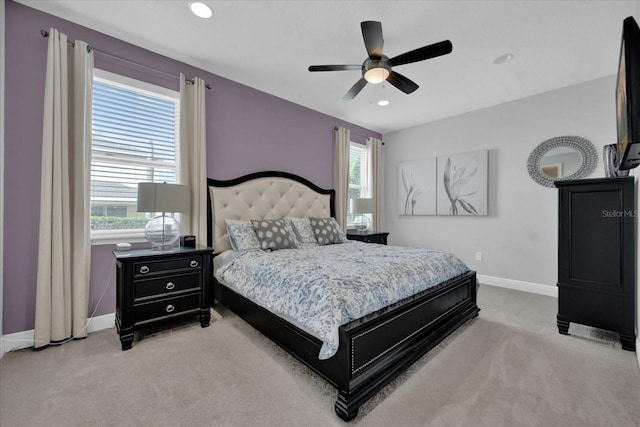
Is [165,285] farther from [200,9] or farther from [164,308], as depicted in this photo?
[200,9]

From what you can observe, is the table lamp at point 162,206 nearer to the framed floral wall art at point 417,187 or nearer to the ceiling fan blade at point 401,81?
the ceiling fan blade at point 401,81

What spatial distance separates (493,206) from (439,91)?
199 cm

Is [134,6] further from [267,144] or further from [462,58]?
[462,58]

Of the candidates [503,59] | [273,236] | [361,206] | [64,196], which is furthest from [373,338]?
[503,59]

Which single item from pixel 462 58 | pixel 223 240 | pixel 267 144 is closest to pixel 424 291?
pixel 223 240

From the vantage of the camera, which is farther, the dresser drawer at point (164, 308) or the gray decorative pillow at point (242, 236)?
the gray decorative pillow at point (242, 236)

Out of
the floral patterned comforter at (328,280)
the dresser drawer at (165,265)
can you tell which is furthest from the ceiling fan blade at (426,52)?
the dresser drawer at (165,265)

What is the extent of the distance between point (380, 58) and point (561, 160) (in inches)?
121

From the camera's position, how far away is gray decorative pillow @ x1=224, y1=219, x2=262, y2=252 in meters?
3.01

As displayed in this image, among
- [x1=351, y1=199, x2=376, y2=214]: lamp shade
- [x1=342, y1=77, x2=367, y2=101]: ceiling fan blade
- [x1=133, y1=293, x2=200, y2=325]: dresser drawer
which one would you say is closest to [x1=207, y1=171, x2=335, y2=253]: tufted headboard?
[x1=351, y1=199, x2=376, y2=214]: lamp shade

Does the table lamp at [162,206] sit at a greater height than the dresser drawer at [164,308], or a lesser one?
greater

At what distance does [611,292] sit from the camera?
2.36 m

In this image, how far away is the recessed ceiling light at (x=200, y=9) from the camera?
2241 mm

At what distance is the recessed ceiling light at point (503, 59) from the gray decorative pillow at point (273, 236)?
306 cm
